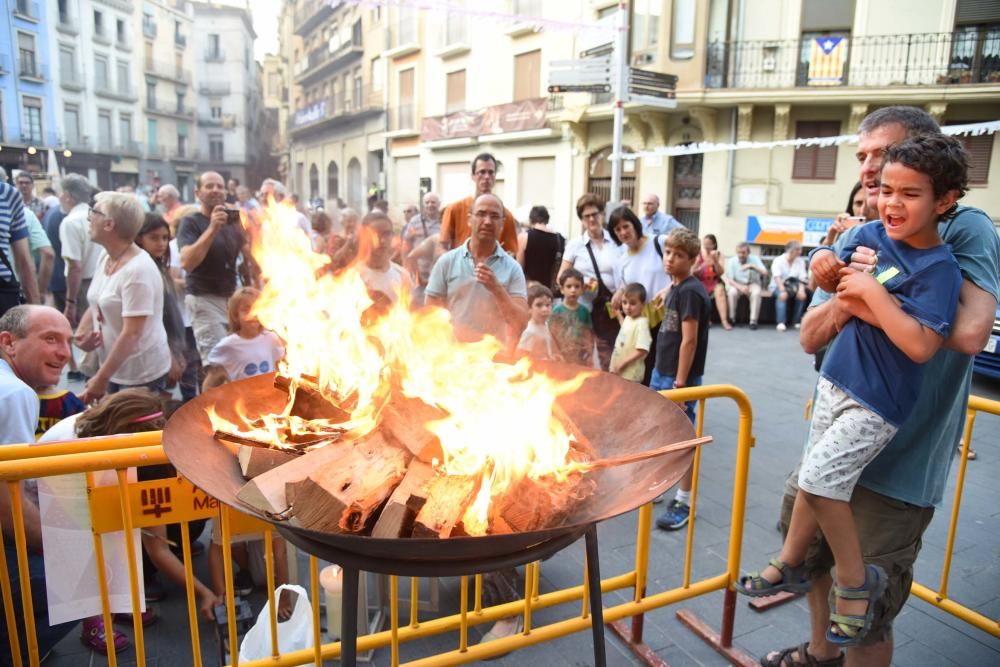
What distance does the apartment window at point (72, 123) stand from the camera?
134ft

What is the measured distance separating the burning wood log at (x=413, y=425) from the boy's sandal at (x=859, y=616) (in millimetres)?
1523

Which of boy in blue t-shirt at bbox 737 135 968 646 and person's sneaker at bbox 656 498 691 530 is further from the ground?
boy in blue t-shirt at bbox 737 135 968 646

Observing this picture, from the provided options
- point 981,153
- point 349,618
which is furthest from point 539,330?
point 981,153

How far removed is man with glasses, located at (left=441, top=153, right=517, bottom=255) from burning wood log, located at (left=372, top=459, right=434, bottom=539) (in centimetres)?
391

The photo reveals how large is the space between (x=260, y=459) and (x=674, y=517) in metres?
2.91

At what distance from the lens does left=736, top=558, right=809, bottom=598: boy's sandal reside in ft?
7.96

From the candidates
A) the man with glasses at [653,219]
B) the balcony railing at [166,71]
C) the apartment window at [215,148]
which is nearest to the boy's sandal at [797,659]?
the man with glasses at [653,219]

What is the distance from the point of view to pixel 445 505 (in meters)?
1.52

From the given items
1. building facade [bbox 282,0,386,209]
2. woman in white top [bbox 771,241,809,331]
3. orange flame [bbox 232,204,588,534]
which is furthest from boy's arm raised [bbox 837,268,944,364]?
building facade [bbox 282,0,386,209]

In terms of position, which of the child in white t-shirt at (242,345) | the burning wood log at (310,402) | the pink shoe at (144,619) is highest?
the burning wood log at (310,402)

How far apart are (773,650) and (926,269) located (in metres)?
1.86

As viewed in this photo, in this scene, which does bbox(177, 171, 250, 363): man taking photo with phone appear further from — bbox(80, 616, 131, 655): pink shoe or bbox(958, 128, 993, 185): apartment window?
bbox(958, 128, 993, 185): apartment window

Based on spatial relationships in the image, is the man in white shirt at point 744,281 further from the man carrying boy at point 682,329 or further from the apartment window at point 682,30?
the apartment window at point 682,30

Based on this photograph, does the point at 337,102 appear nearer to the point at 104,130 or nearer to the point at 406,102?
the point at 406,102
